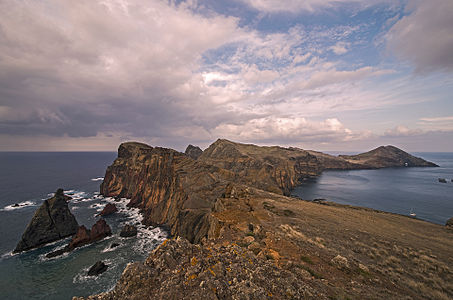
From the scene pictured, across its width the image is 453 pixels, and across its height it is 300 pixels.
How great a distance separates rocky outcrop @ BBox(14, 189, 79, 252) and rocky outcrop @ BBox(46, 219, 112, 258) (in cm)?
599

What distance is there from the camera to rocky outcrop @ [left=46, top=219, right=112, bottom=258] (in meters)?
38.1

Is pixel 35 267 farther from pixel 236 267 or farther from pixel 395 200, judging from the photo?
pixel 395 200

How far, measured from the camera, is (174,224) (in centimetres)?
4756

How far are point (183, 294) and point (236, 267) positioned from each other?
2900 mm

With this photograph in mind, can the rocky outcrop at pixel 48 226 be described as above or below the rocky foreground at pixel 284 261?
below

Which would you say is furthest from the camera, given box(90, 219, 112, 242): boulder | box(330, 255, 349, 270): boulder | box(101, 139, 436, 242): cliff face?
box(90, 219, 112, 242): boulder

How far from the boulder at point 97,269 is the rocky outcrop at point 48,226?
21549 mm

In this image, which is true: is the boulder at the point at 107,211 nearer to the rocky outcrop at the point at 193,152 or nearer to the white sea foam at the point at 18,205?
the white sea foam at the point at 18,205

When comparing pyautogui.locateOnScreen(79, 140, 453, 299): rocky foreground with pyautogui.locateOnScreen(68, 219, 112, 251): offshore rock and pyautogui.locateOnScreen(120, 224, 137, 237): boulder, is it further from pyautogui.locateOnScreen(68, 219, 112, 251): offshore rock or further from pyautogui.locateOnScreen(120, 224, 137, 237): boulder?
pyautogui.locateOnScreen(68, 219, 112, 251): offshore rock

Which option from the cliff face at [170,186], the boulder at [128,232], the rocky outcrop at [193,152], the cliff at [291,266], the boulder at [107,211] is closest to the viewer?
the cliff at [291,266]

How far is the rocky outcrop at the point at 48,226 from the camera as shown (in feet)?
129

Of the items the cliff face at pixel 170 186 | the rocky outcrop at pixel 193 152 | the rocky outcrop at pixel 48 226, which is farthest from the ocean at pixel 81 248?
the rocky outcrop at pixel 193 152

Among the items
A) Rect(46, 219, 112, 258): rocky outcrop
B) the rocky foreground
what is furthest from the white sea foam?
the rocky foreground

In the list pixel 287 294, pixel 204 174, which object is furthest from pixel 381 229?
pixel 204 174
